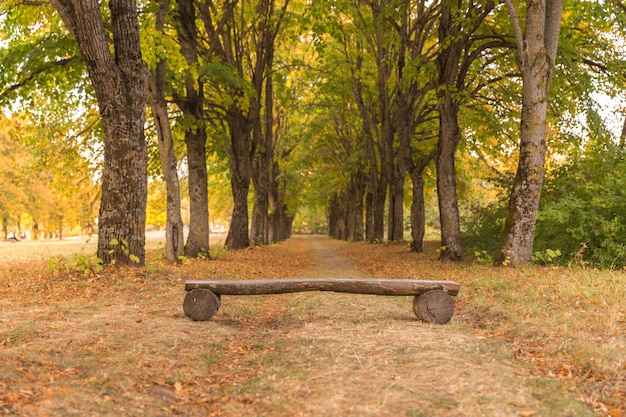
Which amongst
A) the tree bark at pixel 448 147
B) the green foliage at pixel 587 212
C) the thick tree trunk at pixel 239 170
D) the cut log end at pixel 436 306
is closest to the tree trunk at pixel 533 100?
the green foliage at pixel 587 212

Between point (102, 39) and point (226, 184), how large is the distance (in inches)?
1019

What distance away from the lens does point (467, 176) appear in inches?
1209

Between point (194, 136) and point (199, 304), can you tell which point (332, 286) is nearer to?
point (199, 304)

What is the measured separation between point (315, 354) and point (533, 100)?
30.1 ft

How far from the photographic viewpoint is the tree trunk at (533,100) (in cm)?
1207

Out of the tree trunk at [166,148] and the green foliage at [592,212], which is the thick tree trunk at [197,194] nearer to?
the tree trunk at [166,148]

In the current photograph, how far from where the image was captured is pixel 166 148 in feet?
45.8

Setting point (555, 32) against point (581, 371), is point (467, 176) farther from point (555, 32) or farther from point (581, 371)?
point (581, 371)

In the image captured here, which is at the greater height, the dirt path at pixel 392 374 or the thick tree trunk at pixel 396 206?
the thick tree trunk at pixel 396 206

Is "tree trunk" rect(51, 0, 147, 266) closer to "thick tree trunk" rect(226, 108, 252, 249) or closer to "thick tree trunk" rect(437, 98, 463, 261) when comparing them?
"thick tree trunk" rect(437, 98, 463, 261)

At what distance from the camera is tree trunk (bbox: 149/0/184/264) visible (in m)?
13.6

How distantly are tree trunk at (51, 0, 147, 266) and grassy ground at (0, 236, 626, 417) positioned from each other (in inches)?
51.3

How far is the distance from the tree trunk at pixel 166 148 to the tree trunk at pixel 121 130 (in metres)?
2.47

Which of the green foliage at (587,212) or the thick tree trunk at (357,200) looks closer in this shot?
the green foliage at (587,212)
